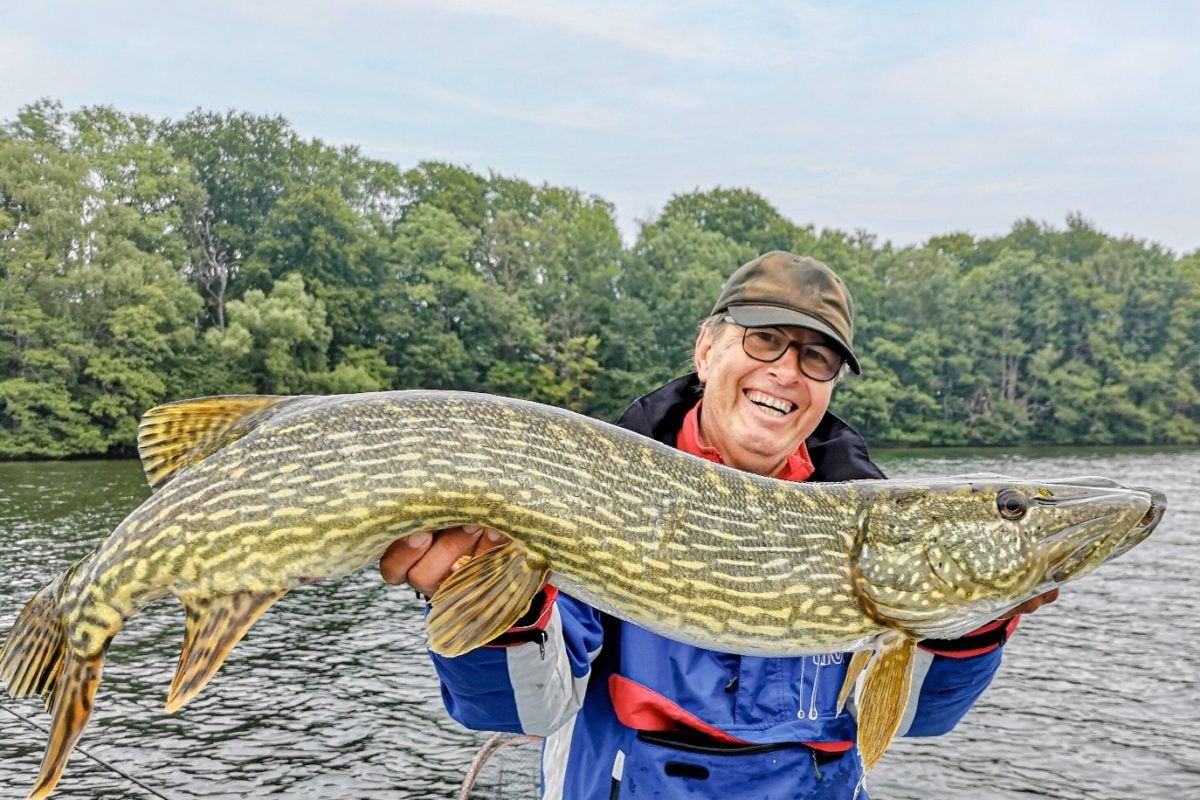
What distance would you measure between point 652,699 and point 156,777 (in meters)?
5.49

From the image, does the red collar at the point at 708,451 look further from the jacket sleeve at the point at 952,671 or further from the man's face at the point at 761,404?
the jacket sleeve at the point at 952,671

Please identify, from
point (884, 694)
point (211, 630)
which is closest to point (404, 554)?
point (211, 630)

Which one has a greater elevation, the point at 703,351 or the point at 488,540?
the point at 703,351

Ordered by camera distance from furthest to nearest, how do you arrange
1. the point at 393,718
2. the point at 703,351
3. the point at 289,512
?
the point at 393,718 < the point at 703,351 < the point at 289,512

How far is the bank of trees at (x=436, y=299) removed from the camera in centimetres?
2884

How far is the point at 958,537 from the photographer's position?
225 centimetres

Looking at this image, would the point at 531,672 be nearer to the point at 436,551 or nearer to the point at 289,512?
the point at 436,551

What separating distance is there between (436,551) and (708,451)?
3.32 feet

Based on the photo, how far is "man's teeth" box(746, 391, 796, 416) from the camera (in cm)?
279

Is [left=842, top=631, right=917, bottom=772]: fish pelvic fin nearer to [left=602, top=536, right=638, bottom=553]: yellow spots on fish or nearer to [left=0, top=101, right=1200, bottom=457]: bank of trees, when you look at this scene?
[left=602, top=536, right=638, bottom=553]: yellow spots on fish

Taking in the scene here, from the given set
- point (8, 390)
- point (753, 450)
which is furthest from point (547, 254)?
point (753, 450)

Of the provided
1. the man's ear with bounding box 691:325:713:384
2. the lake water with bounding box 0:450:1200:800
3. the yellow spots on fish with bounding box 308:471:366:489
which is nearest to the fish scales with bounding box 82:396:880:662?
the yellow spots on fish with bounding box 308:471:366:489

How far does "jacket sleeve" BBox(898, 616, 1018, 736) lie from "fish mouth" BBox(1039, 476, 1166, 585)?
284mm

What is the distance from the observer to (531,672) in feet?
7.13
